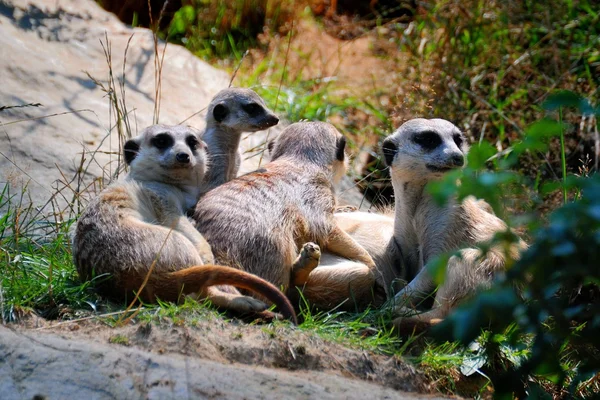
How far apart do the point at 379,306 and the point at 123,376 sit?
1.86m

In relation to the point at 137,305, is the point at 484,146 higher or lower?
higher

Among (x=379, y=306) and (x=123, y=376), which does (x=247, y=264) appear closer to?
(x=379, y=306)

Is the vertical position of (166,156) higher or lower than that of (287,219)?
higher

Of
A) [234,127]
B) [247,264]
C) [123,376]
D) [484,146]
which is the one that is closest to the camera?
[484,146]

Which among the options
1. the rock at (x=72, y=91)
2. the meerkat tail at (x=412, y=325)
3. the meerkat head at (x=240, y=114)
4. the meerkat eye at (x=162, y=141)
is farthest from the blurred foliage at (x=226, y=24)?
the meerkat tail at (x=412, y=325)

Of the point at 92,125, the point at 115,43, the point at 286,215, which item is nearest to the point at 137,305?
the point at 286,215

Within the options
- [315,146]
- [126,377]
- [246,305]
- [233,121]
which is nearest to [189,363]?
[126,377]

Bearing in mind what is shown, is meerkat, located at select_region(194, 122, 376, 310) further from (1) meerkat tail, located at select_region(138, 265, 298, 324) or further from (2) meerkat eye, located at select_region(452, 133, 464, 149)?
(2) meerkat eye, located at select_region(452, 133, 464, 149)

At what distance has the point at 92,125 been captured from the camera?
653 cm

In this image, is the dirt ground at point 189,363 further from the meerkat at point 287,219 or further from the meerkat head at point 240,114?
the meerkat head at point 240,114

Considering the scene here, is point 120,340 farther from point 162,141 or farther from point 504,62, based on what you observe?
point 504,62

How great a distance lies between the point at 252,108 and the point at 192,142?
98 cm

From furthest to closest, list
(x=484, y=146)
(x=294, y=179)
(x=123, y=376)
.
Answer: (x=294, y=179) < (x=123, y=376) < (x=484, y=146)

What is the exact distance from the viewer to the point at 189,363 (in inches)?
135
